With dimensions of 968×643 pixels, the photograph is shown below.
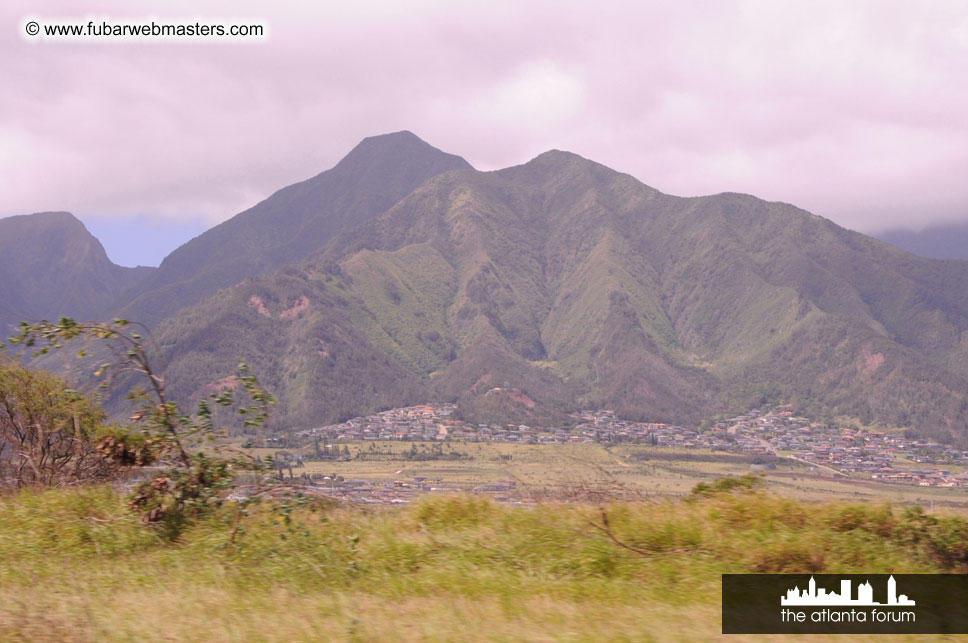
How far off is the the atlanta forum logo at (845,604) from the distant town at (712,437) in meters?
33.4

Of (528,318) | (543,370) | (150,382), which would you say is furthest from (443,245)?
(150,382)

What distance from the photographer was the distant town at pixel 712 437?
1740 inches

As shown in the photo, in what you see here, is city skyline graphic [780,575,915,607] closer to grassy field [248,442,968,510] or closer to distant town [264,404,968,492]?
grassy field [248,442,968,510]

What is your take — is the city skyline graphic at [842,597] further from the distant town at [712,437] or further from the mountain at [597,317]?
the mountain at [597,317]

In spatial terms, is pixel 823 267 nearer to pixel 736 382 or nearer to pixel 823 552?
pixel 736 382

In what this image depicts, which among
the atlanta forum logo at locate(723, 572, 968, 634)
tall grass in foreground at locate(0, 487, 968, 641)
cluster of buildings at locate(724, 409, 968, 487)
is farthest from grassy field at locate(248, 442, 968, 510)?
cluster of buildings at locate(724, 409, 968, 487)

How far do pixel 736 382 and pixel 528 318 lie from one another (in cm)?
4701

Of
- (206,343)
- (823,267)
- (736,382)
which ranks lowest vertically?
(736,382)

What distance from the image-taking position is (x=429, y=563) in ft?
20.7

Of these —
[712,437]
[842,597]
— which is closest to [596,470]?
[842,597]

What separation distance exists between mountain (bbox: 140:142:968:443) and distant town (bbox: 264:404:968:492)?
502 cm

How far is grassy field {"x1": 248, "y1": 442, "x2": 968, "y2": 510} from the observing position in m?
9.07

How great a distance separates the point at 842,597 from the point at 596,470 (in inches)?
149

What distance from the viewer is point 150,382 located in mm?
8680
